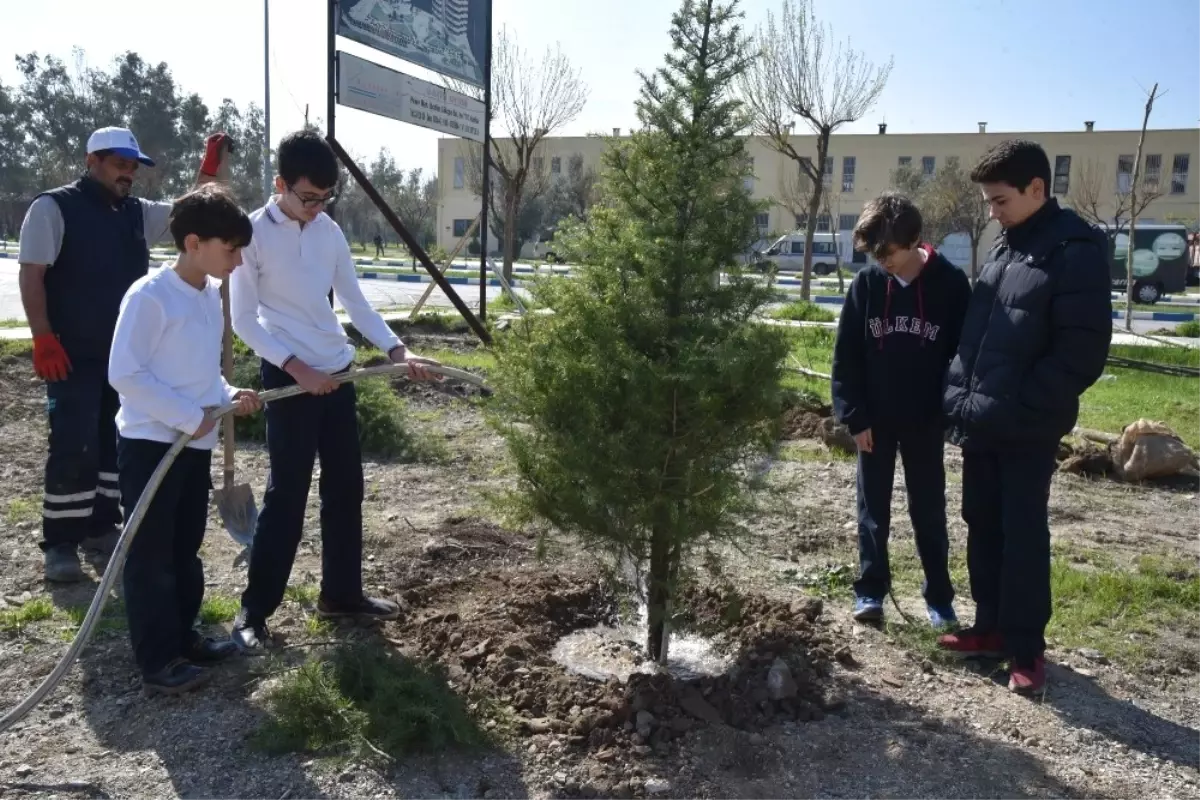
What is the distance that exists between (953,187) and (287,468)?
31674 mm

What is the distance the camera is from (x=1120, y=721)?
3.51 meters

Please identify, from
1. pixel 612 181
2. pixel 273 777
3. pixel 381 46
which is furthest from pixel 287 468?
pixel 381 46

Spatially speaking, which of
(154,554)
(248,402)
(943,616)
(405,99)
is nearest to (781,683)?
(943,616)

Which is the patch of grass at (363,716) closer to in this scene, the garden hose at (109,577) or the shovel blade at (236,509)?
the garden hose at (109,577)

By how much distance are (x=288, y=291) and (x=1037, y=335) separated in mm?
2710

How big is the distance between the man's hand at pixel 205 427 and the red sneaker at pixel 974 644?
115 inches

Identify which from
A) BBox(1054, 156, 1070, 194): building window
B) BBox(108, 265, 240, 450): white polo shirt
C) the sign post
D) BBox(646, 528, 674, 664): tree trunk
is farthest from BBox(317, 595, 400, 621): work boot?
BBox(1054, 156, 1070, 194): building window

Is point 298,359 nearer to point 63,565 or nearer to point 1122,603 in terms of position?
point 63,565

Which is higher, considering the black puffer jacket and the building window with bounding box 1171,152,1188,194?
the building window with bounding box 1171,152,1188,194

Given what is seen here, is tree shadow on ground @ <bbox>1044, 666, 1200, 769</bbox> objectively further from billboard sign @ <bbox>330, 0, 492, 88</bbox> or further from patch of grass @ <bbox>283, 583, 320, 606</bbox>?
billboard sign @ <bbox>330, 0, 492, 88</bbox>

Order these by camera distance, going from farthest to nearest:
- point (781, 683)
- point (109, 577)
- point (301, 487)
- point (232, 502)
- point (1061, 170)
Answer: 1. point (1061, 170)
2. point (232, 502)
3. point (301, 487)
4. point (781, 683)
5. point (109, 577)

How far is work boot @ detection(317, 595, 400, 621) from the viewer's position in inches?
162

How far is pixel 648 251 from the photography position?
3107mm

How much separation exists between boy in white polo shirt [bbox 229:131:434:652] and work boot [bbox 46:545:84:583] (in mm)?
1174
